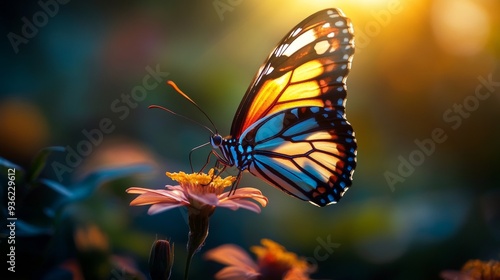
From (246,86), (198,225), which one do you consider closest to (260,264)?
(198,225)

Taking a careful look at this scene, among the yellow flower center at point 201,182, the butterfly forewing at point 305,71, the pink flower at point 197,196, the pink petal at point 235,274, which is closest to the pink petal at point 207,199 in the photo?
the pink flower at point 197,196

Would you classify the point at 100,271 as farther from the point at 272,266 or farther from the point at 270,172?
the point at 270,172

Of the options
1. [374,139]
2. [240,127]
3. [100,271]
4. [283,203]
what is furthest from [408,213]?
[100,271]

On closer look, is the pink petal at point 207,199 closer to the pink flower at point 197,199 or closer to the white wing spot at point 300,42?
the pink flower at point 197,199

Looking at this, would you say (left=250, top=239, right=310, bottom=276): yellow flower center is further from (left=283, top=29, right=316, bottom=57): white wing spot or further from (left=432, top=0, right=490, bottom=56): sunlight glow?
(left=432, top=0, right=490, bottom=56): sunlight glow

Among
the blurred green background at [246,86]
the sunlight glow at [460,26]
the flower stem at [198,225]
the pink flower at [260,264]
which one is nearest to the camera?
the flower stem at [198,225]

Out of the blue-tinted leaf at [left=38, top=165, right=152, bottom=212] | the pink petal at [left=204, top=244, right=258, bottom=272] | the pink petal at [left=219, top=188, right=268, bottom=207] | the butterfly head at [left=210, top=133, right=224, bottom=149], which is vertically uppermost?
the butterfly head at [left=210, top=133, right=224, bottom=149]

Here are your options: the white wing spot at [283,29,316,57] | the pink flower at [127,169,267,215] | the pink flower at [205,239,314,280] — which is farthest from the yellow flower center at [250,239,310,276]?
the white wing spot at [283,29,316,57]
